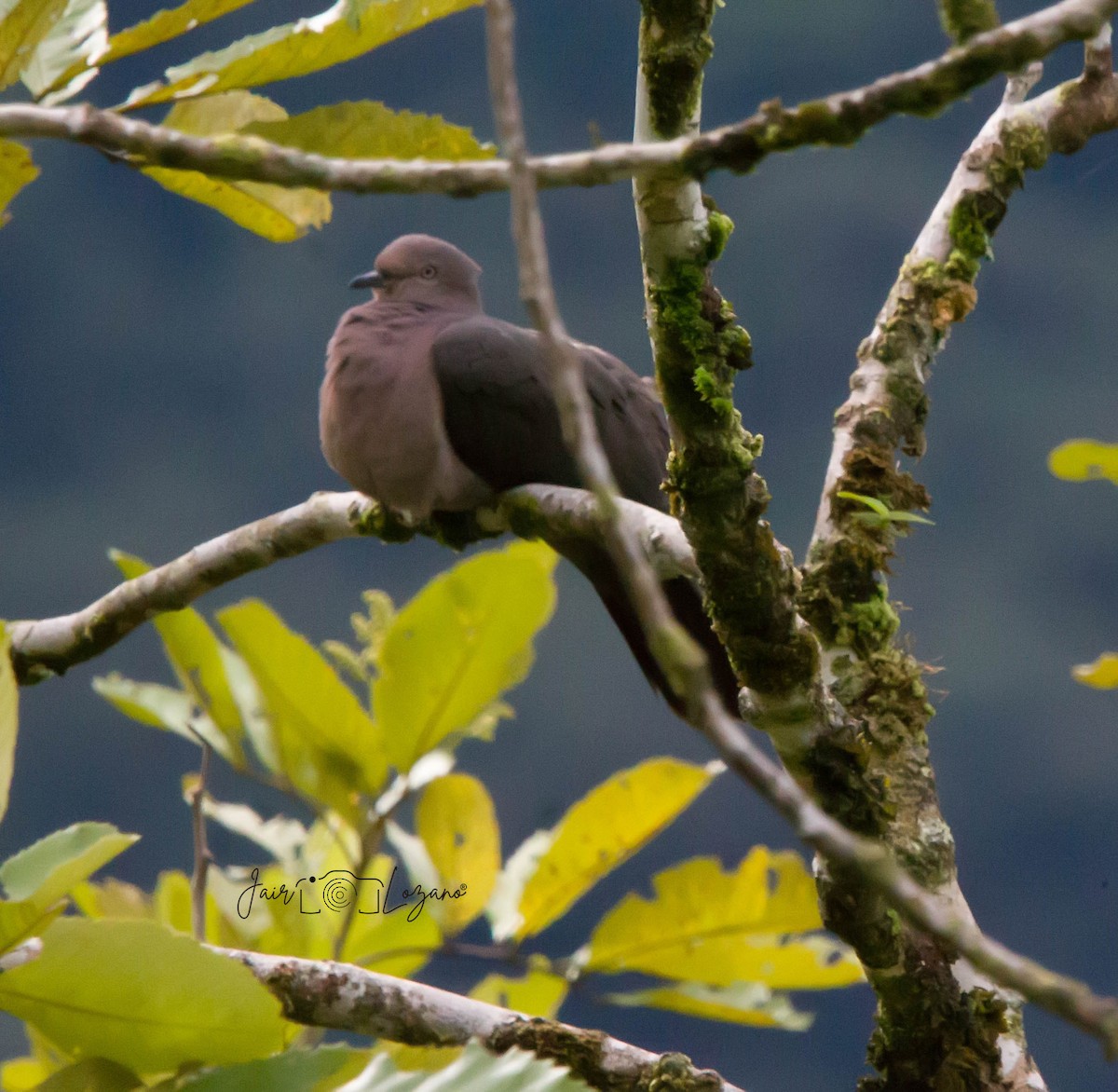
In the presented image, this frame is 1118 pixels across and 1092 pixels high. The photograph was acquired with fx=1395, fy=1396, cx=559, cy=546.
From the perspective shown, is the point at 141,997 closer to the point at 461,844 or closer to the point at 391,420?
the point at 461,844

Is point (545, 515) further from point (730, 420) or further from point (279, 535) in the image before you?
point (730, 420)

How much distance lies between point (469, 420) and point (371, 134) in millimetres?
1835

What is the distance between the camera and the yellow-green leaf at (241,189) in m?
1.29

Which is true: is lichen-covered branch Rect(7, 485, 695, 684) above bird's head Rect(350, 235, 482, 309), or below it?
below

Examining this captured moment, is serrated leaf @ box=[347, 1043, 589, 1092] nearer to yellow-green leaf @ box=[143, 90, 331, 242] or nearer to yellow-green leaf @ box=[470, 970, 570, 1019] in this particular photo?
yellow-green leaf @ box=[143, 90, 331, 242]

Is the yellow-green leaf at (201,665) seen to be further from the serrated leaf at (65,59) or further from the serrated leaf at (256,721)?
the serrated leaf at (65,59)

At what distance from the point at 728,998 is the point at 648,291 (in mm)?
1131

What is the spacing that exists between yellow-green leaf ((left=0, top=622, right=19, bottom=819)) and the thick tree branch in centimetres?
39

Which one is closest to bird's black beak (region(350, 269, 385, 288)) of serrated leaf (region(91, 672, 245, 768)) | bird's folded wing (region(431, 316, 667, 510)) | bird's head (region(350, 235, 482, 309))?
bird's head (region(350, 235, 482, 309))

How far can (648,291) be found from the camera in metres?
1.57

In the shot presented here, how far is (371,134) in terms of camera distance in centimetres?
121

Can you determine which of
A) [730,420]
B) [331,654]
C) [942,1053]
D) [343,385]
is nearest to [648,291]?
[730,420]

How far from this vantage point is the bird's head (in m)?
3.52


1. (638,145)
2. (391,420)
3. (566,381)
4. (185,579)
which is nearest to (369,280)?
(391,420)
